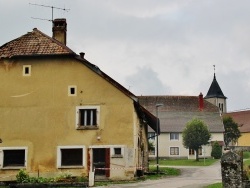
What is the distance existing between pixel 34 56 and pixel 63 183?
928 cm

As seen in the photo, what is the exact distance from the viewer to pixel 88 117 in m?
28.9

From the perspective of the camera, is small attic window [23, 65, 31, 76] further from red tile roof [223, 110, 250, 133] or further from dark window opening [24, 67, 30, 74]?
red tile roof [223, 110, 250, 133]

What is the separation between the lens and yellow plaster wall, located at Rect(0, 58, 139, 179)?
28547mm

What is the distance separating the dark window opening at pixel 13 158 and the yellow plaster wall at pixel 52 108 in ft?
1.59

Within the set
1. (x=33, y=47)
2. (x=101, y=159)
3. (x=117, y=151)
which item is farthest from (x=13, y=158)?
(x=33, y=47)

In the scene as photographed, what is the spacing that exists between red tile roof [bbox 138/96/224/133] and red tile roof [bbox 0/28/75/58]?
1779 inches

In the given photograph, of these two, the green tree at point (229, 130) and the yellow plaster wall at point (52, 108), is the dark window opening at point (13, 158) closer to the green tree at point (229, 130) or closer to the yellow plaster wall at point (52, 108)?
A: the yellow plaster wall at point (52, 108)

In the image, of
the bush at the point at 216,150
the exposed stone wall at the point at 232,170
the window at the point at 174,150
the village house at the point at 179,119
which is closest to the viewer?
the exposed stone wall at the point at 232,170

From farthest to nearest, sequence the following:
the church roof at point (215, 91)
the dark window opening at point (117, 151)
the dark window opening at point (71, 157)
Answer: the church roof at point (215, 91)
the dark window opening at point (71, 157)
the dark window opening at point (117, 151)

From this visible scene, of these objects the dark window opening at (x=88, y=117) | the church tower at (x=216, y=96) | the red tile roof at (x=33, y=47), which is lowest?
the dark window opening at (x=88, y=117)

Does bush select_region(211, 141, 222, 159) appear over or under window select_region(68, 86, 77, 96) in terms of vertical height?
under

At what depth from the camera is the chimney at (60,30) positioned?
1314 inches

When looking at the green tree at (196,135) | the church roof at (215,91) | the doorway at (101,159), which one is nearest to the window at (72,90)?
the doorway at (101,159)

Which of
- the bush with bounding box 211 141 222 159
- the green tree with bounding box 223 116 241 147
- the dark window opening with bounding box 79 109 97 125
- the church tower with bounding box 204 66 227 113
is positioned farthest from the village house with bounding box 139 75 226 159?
the dark window opening with bounding box 79 109 97 125
